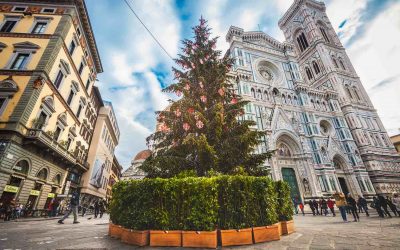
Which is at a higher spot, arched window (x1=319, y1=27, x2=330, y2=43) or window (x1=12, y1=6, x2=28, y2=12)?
arched window (x1=319, y1=27, x2=330, y2=43)

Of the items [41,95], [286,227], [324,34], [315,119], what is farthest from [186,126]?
[324,34]

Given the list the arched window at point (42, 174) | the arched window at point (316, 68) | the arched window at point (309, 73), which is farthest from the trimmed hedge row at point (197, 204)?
the arched window at point (309, 73)

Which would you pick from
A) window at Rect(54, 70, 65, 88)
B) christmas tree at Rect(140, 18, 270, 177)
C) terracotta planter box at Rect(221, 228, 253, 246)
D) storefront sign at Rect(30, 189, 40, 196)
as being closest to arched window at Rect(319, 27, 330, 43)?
christmas tree at Rect(140, 18, 270, 177)

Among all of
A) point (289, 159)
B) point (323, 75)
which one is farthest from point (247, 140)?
point (323, 75)

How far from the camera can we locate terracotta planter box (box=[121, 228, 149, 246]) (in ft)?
16.5

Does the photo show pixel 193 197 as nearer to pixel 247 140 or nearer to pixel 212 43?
pixel 247 140

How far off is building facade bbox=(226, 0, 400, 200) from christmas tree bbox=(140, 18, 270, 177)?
12512 mm

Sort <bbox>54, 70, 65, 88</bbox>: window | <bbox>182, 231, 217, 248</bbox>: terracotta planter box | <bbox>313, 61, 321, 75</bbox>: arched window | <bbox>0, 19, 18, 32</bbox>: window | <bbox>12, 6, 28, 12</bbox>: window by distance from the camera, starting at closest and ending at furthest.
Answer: <bbox>182, 231, 217, 248</bbox>: terracotta planter box < <bbox>54, 70, 65, 88</bbox>: window < <bbox>0, 19, 18, 32</bbox>: window < <bbox>12, 6, 28, 12</bbox>: window < <bbox>313, 61, 321, 75</bbox>: arched window

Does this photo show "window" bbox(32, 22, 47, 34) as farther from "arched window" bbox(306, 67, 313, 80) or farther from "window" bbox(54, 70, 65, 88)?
"arched window" bbox(306, 67, 313, 80)

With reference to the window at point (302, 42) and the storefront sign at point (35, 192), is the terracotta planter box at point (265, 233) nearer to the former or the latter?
the storefront sign at point (35, 192)

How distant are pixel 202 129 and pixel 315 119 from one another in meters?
26.5

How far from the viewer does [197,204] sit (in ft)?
17.1

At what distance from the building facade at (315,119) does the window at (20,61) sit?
75.9ft

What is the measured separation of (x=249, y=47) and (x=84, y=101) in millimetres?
27492
